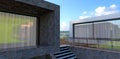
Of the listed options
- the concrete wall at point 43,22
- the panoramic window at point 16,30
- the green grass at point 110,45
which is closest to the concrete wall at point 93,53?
the green grass at point 110,45

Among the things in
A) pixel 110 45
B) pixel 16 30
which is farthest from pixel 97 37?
pixel 16 30

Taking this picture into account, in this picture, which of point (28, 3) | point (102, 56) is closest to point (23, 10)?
point (28, 3)

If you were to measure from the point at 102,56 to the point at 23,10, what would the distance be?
584 cm

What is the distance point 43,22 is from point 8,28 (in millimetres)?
2374

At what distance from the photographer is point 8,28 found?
848 centimetres

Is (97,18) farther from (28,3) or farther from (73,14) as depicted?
(28,3)

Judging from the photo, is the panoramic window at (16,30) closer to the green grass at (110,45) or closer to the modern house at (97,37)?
the modern house at (97,37)

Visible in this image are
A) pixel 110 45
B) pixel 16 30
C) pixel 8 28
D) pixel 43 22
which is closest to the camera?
pixel 8 28

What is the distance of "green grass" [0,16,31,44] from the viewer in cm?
816

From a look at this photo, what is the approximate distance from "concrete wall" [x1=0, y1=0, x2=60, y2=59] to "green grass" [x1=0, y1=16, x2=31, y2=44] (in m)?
0.53

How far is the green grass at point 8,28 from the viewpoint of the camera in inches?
321

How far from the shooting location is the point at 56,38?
9.04 m

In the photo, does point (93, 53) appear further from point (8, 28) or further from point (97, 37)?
point (8, 28)

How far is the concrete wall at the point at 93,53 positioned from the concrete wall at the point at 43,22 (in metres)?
2.10
